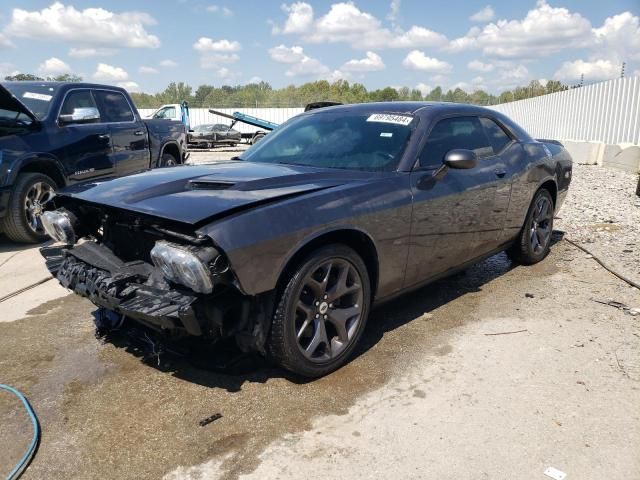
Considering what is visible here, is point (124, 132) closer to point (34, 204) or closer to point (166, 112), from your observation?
point (34, 204)

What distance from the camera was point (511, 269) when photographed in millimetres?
5309

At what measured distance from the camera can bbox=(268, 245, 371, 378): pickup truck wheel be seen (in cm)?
283

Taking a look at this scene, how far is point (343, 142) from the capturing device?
3830 mm

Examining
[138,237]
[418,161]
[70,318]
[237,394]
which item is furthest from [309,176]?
[70,318]

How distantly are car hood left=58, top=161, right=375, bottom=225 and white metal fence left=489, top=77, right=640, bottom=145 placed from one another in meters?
13.0

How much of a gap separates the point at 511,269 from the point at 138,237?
373 cm

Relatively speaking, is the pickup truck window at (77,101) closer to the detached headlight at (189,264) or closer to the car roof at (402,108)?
the car roof at (402,108)

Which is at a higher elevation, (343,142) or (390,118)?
(390,118)

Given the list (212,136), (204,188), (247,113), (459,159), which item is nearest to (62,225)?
(204,188)

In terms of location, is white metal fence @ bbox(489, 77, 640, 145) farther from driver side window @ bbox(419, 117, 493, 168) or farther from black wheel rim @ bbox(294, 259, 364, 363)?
black wheel rim @ bbox(294, 259, 364, 363)

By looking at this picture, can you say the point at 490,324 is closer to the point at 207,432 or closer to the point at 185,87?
the point at 207,432

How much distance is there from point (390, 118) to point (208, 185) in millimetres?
1529

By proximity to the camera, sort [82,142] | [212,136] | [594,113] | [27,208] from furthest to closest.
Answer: [212,136] → [594,113] → [82,142] → [27,208]

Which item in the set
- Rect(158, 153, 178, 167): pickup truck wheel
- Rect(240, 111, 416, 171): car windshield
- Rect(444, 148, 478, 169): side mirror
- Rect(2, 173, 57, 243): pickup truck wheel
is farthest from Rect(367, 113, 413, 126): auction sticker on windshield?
Rect(158, 153, 178, 167): pickup truck wheel
